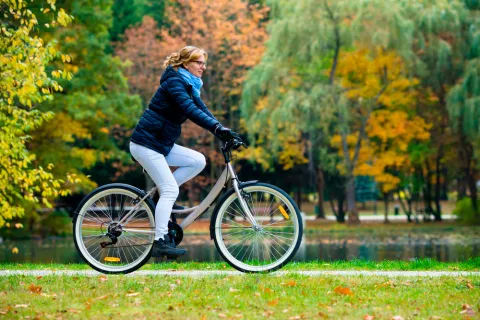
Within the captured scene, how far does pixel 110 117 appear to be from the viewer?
33.1 m

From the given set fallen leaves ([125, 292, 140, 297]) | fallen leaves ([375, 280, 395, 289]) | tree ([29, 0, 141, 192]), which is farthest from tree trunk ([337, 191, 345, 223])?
fallen leaves ([125, 292, 140, 297])

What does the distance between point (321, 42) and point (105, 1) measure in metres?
9.03

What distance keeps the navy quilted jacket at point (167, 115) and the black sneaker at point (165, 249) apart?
0.78m

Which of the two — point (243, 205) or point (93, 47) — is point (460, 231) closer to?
point (93, 47)

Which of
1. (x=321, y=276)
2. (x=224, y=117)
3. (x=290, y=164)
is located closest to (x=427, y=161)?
(x=290, y=164)

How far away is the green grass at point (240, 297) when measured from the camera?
557 centimetres

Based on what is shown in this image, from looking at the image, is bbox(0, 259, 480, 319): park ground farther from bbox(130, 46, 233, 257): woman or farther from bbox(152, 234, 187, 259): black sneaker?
bbox(130, 46, 233, 257): woman

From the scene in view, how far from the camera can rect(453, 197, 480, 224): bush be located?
37.4 meters

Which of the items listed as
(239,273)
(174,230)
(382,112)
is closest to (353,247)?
(382,112)

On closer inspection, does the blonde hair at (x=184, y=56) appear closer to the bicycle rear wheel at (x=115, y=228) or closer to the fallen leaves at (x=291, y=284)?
the bicycle rear wheel at (x=115, y=228)

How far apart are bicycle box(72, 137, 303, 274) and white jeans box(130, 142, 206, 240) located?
15 cm

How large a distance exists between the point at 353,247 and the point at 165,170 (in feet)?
58.1

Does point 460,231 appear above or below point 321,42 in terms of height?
below

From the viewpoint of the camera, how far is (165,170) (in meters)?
7.30
